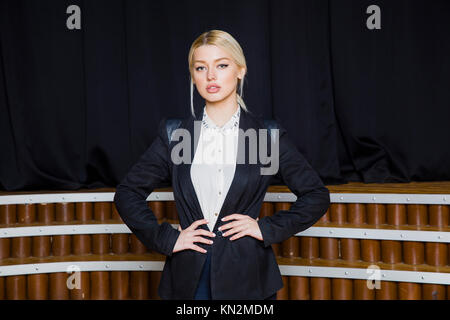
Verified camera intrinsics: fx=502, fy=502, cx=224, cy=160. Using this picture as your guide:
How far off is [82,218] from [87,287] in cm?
42

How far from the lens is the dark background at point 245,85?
3.27 metres

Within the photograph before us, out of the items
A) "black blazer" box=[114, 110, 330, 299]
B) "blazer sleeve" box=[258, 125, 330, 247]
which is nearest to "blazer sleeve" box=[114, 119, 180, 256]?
"black blazer" box=[114, 110, 330, 299]

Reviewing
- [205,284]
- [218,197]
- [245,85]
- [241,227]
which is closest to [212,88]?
[218,197]

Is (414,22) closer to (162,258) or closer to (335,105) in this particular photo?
(335,105)

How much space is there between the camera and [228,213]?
1572 millimetres

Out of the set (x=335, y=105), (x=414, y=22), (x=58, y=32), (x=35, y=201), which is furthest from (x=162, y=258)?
(x=414, y=22)

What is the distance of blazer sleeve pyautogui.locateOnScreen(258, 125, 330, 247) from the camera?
1561 millimetres

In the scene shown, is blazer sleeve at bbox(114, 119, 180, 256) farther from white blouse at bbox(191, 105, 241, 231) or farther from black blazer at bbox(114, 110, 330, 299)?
white blouse at bbox(191, 105, 241, 231)

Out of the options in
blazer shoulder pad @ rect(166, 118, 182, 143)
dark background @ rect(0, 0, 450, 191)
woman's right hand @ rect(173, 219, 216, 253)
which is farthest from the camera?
dark background @ rect(0, 0, 450, 191)

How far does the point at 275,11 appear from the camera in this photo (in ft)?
11.0

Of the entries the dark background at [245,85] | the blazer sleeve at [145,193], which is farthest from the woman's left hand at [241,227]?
the dark background at [245,85]

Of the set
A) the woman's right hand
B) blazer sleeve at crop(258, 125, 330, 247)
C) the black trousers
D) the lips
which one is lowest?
the black trousers

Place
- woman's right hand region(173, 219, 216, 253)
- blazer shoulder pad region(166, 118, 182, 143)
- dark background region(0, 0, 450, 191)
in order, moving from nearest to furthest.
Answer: woman's right hand region(173, 219, 216, 253), blazer shoulder pad region(166, 118, 182, 143), dark background region(0, 0, 450, 191)

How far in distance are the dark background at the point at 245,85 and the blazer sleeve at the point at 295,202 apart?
1.63 metres
